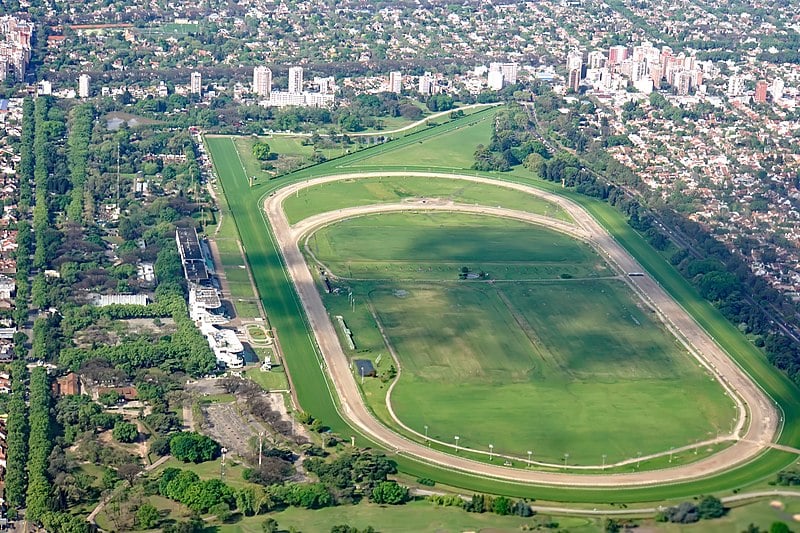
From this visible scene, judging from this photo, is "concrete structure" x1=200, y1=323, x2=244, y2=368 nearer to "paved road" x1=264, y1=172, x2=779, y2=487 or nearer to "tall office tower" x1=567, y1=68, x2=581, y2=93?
"paved road" x1=264, y1=172, x2=779, y2=487

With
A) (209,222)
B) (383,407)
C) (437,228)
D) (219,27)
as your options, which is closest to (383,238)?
(437,228)

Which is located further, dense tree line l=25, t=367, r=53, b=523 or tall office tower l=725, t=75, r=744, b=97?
tall office tower l=725, t=75, r=744, b=97

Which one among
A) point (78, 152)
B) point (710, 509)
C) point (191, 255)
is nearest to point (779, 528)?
point (710, 509)

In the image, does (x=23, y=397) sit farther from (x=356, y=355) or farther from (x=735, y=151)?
(x=735, y=151)

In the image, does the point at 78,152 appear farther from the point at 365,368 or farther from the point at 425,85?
the point at 365,368

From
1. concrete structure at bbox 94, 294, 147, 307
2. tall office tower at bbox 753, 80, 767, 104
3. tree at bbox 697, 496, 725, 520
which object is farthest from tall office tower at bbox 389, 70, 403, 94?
tree at bbox 697, 496, 725, 520

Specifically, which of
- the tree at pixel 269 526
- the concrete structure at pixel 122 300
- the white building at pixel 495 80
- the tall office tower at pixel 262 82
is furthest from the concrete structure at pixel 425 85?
the tree at pixel 269 526
